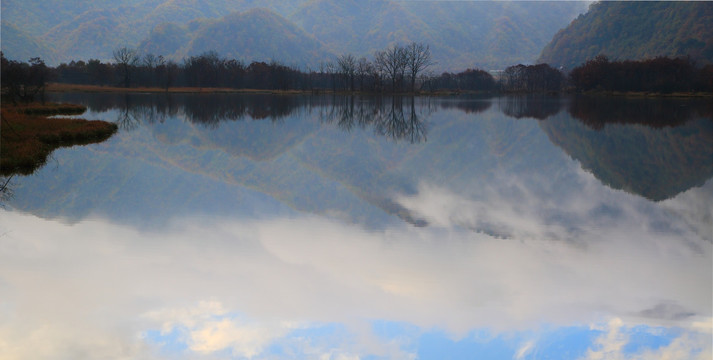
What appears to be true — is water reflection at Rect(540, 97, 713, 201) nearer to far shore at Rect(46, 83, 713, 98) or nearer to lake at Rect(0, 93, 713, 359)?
lake at Rect(0, 93, 713, 359)

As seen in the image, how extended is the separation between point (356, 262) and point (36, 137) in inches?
766

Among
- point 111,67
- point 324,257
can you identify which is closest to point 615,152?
point 324,257

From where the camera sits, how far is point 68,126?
28.0 m

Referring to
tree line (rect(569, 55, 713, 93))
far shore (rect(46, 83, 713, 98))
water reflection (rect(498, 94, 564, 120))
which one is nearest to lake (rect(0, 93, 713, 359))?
water reflection (rect(498, 94, 564, 120))

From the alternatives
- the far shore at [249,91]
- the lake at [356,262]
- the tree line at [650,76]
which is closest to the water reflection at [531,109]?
the lake at [356,262]

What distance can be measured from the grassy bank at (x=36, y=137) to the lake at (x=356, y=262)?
898 mm

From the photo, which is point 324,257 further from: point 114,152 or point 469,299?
point 114,152

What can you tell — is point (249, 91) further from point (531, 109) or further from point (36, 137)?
point (36, 137)

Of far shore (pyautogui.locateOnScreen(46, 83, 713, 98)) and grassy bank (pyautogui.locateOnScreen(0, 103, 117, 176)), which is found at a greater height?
far shore (pyautogui.locateOnScreen(46, 83, 713, 98))

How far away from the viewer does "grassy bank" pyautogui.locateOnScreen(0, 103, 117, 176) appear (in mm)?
18047

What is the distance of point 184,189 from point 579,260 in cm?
1041

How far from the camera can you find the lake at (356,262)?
265 inches

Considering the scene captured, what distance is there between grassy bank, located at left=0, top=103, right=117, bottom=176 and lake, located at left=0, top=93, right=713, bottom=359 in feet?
2.95

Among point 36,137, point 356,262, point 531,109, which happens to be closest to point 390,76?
point 531,109
